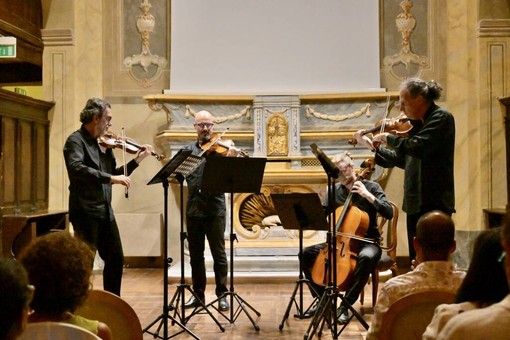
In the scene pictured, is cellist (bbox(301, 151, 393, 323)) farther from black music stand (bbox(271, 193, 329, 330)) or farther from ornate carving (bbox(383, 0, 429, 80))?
ornate carving (bbox(383, 0, 429, 80))

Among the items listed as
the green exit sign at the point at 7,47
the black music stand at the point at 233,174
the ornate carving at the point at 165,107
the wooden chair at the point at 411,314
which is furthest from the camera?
the ornate carving at the point at 165,107

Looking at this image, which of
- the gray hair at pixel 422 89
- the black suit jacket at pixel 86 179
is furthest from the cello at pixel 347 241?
the black suit jacket at pixel 86 179

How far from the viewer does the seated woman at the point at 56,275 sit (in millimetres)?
1806

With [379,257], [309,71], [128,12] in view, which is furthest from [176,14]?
[379,257]

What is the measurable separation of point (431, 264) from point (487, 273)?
847mm

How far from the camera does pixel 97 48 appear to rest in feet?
25.9

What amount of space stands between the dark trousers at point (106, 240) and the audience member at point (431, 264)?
2.35m

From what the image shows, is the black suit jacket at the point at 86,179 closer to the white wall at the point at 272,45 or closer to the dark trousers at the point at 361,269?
the dark trousers at the point at 361,269

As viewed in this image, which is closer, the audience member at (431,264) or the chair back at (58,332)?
the chair back at (58,332)

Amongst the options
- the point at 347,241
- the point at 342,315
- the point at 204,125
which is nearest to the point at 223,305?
the point at 342,315

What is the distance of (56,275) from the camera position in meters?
1.81

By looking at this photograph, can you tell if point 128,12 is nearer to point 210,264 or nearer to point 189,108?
point 189,108

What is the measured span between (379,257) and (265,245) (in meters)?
2.30

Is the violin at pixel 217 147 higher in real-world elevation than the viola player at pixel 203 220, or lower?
higher
